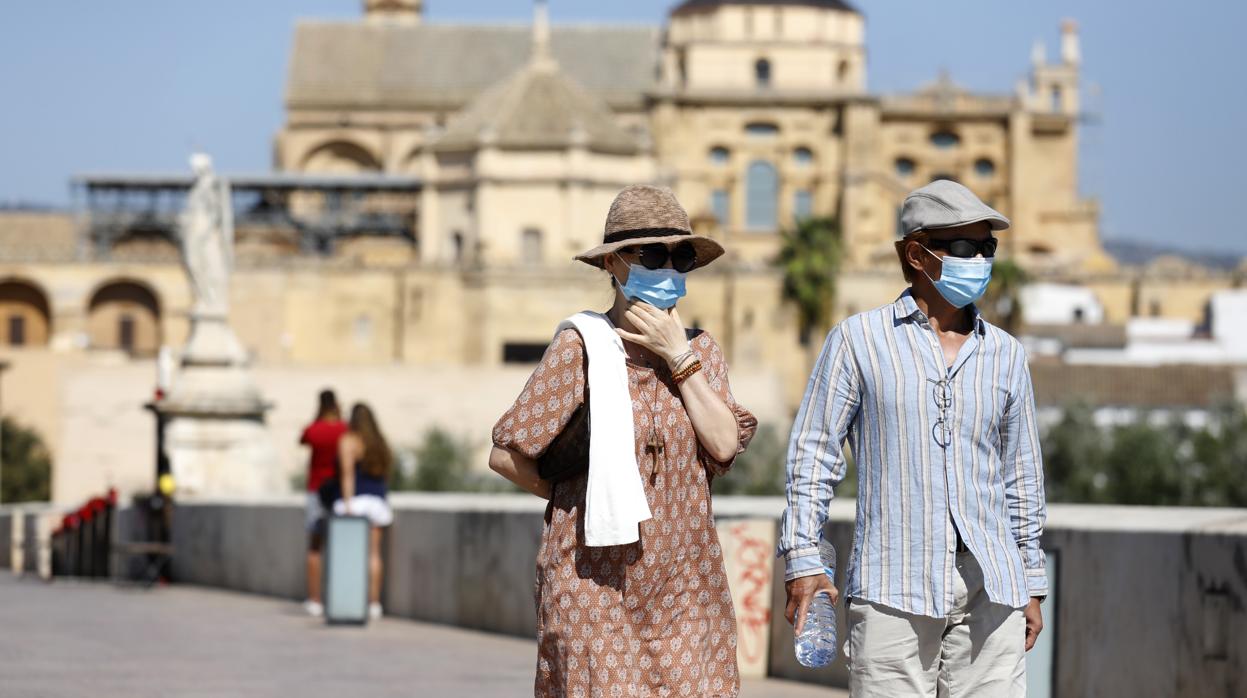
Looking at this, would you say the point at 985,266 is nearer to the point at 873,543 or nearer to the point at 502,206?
the point at 873,543

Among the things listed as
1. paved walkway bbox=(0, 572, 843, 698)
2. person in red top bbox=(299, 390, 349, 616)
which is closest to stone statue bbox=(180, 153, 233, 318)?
paved walkway bbox=(0, 572, 843, 698)

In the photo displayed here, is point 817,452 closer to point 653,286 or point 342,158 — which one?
point 653,286

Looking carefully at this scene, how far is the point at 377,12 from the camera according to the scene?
88000 millimetres

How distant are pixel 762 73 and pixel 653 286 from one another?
75.2 metres

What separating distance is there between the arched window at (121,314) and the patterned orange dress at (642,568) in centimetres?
6679

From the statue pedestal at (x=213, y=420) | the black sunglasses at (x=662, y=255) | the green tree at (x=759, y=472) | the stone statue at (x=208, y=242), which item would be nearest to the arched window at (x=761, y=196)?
the green tree at (x=759, y=472)

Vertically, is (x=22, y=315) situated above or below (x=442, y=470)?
above

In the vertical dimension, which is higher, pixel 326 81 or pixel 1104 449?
pixel 326 81

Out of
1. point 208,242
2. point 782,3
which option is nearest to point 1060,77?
point 782,3

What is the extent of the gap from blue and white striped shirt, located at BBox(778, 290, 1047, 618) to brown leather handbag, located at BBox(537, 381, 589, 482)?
0.50 metres


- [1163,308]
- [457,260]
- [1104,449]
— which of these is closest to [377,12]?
[457,260]

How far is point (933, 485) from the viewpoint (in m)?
4.82

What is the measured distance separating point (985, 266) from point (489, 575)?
276 inches

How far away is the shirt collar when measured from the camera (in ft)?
16.4
